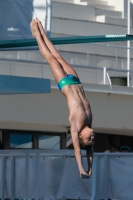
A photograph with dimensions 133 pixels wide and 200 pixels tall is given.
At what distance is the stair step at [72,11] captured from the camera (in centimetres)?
1723

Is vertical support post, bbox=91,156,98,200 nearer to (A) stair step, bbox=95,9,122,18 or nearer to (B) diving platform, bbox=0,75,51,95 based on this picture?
(B) diving platform, bbox=0,75,51,95

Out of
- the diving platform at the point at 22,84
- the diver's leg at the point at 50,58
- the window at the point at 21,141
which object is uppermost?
the diver's leg at the point at 50,58

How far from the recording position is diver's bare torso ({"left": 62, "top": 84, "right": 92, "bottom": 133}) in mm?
7758

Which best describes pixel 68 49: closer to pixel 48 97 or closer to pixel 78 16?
pixel 78 16

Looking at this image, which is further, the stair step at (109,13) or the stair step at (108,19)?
the stair step at (109,13)

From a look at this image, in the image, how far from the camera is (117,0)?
18656mm

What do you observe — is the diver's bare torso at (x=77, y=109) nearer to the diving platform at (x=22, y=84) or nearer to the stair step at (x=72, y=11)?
the diving platform at (x=22, y=84)

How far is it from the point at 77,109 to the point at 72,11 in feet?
32.7

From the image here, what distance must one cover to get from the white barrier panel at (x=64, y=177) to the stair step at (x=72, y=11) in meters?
7.67

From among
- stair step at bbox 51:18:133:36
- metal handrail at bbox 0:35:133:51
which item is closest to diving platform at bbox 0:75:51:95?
metal handrail at bbox 0:35:133:51

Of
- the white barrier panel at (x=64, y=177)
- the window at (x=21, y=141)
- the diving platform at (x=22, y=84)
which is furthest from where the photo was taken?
the window at (x=21, y=141)

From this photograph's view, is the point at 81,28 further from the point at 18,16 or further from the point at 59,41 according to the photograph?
the point at 59,41

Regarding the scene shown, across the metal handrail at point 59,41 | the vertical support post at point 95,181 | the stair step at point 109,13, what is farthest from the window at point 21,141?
the vertical support post at point 95,181

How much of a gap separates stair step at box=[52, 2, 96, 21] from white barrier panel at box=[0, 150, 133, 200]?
767cm
